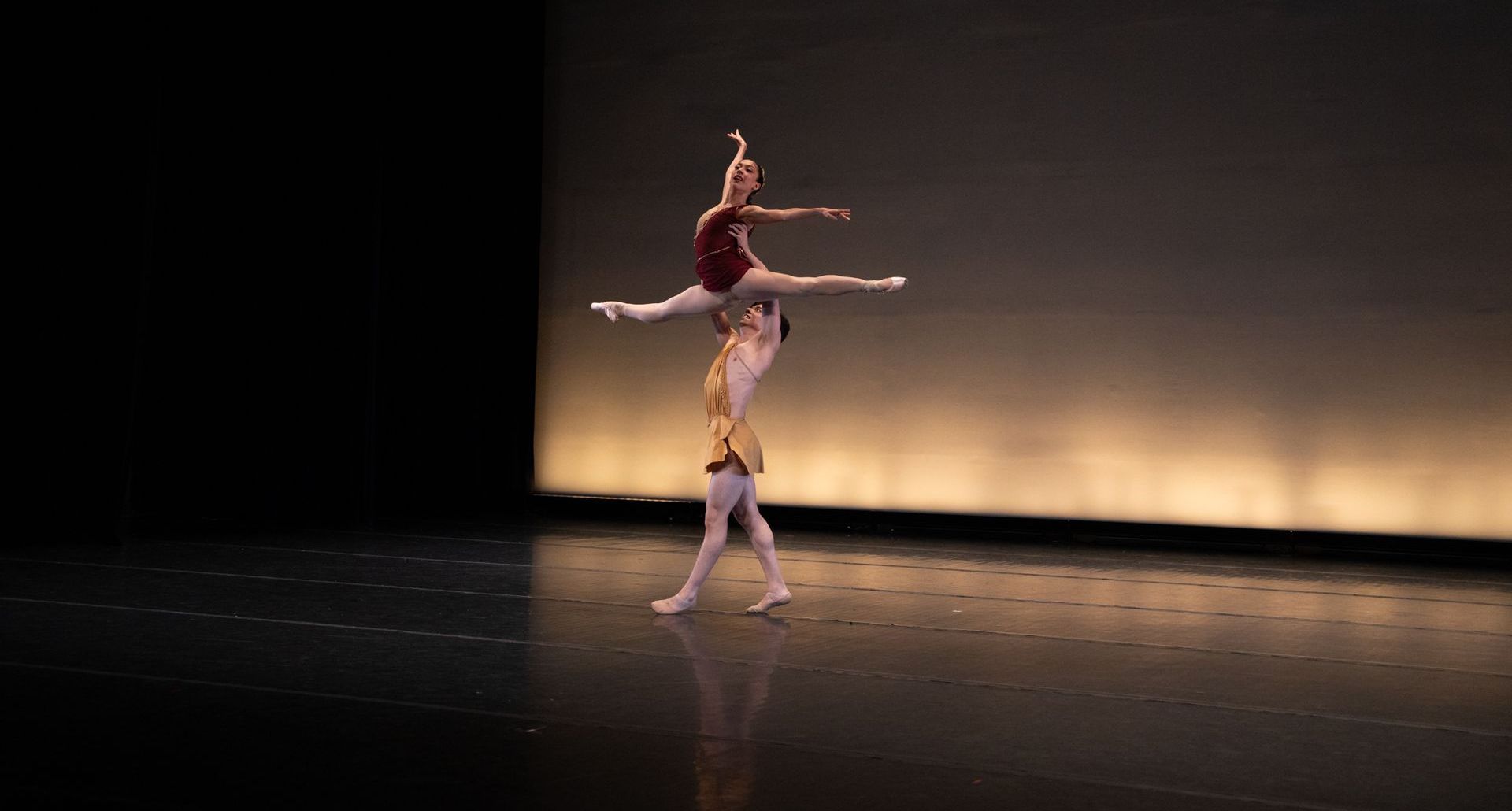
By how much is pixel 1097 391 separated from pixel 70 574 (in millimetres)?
5830

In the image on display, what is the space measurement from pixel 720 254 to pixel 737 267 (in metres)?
0.09

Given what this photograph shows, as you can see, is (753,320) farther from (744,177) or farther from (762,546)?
(762,546)

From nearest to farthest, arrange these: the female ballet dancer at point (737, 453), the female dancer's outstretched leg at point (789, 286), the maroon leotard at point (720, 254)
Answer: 1. the female dancer's outstretched leg at point (789, 286)
2. the maroon leotard at point (720, 254)
3. the female ballet dancer at point (737, 453)

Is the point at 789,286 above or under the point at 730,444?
above

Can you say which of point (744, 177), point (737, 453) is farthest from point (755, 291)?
point (737, 453)

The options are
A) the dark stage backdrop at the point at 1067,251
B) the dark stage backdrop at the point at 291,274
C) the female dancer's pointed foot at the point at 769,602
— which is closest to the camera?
the female dancer's pointed foot at the point at 769,602

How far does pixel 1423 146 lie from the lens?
8383mm

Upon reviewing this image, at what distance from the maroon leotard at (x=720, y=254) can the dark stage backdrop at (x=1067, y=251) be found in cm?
419

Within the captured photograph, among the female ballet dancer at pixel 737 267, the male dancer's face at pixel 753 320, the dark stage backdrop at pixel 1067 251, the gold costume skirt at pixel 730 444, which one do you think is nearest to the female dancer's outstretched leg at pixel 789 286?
the female ballet dancer at pixel 737 267

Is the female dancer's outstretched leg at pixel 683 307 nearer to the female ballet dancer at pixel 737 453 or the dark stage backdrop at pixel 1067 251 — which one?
the female ballet dancer at pixel 737 453

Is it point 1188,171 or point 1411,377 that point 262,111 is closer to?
point 1188,171

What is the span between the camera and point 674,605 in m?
5.63

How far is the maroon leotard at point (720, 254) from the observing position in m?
5.45

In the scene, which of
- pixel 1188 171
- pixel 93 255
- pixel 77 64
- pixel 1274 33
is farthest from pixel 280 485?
pixel 1274 33
